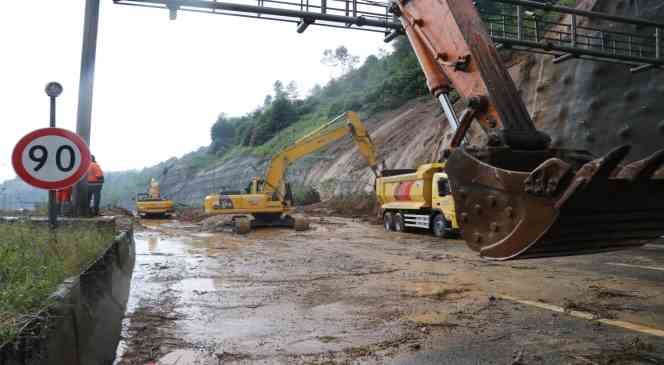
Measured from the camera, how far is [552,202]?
3.73m

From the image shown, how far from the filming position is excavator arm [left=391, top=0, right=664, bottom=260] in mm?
3727

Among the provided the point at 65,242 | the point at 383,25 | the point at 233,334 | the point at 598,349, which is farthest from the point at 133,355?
the point at 383,25

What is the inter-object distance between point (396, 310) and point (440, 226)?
35.8 ft

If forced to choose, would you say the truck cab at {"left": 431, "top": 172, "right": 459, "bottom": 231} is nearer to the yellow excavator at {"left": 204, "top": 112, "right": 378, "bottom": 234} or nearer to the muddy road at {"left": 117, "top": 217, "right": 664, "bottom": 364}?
the muddy road at {"left": 117, "top": 217, "right": 664, "bottom": 364}

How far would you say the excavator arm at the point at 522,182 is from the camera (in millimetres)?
3727

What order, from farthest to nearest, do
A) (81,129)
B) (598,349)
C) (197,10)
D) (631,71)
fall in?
(631,71) < (197,10) < (81,129) < (598,349)

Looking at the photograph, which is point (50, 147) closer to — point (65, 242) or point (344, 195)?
point (65, 242)

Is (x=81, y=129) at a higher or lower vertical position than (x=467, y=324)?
higher

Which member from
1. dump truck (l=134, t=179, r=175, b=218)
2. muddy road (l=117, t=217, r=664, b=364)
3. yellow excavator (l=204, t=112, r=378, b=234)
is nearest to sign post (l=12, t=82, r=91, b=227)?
muddy road (l=117, t=217, r=664, b=364)

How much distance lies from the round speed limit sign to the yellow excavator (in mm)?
14338

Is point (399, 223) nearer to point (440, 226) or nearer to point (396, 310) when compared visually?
point (440, 226)

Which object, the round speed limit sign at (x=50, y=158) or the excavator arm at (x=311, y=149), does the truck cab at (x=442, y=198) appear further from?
the round speed limit sign at (x=50, y=158)

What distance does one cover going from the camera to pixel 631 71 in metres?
17.6

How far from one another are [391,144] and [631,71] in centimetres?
1923
